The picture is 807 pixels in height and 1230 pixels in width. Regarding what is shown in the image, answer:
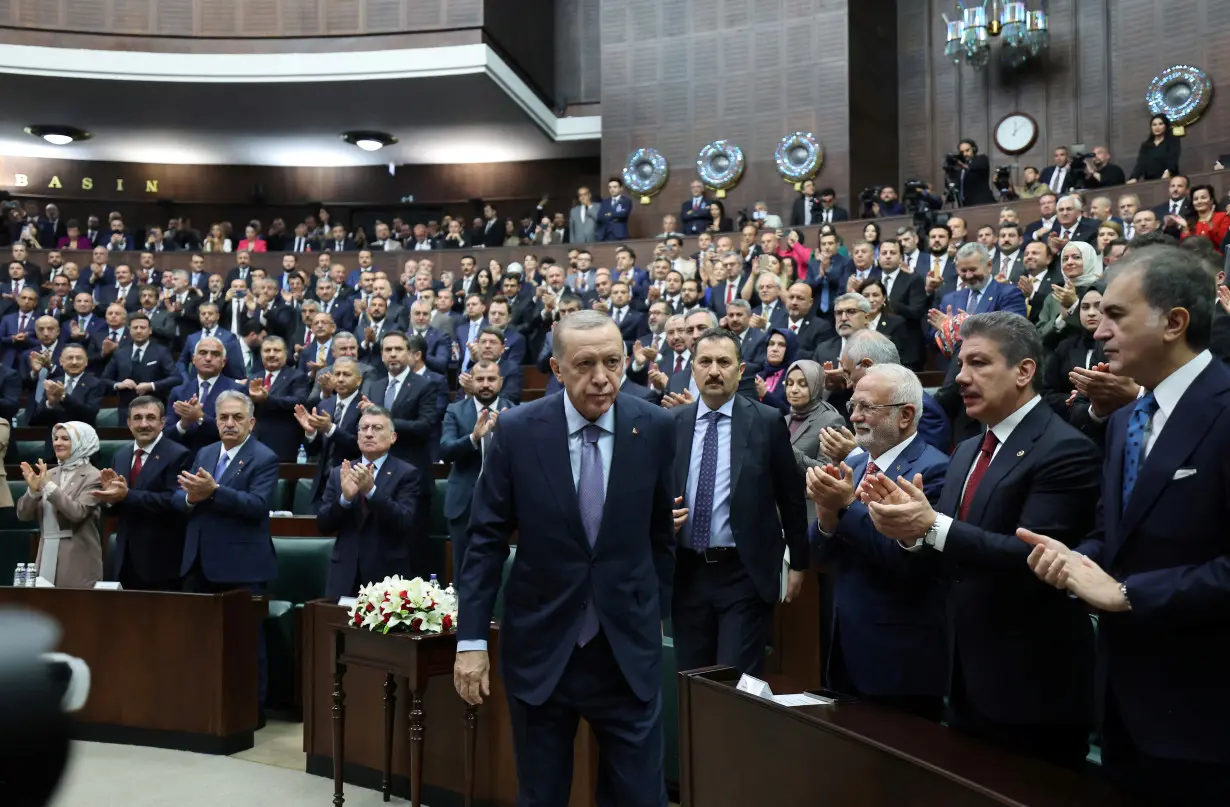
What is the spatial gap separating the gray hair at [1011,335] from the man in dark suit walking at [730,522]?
38.8 inches

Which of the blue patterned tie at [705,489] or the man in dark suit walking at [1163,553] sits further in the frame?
the blue patterned tie at [705,489]

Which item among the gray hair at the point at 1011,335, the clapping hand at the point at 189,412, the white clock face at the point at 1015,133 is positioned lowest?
the clapping hand at the point at 189,412

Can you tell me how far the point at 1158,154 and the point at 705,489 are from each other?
8.72 metres

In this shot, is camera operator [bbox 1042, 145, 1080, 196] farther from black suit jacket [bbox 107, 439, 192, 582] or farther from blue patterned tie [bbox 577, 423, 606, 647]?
blue patterned tie [bbox 577, 423, 606, 647]

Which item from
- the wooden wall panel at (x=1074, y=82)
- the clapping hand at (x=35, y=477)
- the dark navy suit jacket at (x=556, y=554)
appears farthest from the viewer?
the wooden wall panel at (x=1074, y=82)

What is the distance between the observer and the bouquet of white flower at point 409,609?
3508 millimetres

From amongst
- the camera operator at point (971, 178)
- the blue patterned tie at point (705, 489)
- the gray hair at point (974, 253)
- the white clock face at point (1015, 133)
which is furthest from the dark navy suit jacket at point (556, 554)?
the white clock face at point (1015, 133)

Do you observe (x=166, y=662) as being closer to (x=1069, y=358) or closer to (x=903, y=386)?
(x=903, y=386)

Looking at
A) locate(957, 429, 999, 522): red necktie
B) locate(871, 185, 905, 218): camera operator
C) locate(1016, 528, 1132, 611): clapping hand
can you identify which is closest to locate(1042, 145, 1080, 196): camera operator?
locate(871, 185, 905, 218): camera operator

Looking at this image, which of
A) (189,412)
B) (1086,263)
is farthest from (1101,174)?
(189,412)

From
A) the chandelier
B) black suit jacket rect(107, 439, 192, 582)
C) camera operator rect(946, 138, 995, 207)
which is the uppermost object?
the chandelier

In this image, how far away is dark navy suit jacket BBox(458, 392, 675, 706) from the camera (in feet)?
7.87

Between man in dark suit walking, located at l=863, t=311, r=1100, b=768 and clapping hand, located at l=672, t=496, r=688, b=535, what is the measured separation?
918mm

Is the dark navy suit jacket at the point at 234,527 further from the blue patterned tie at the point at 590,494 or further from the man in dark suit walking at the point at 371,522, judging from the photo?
the blue patterned tie at the point at 590,494
